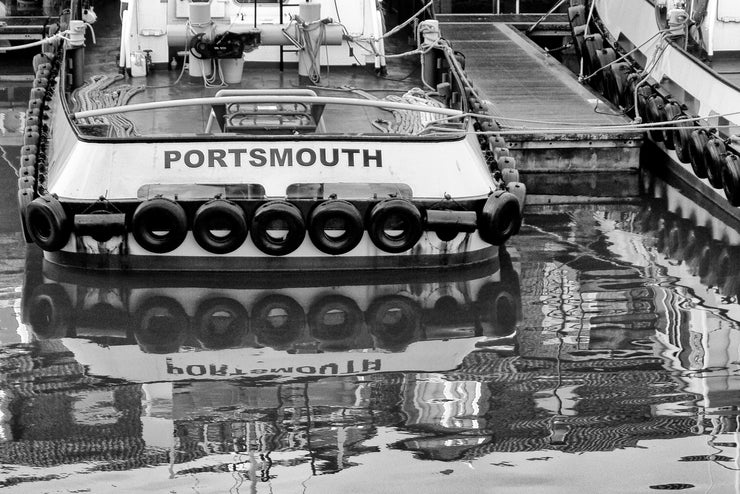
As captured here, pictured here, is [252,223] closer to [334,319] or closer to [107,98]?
[334,319]

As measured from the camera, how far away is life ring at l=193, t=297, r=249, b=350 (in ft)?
33.7

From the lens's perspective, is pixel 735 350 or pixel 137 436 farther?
pixel 735 350

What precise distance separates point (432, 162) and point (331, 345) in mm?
2105

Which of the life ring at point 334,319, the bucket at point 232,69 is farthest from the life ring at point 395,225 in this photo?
the bucket at point 232,69

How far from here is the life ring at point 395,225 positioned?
11.2 m

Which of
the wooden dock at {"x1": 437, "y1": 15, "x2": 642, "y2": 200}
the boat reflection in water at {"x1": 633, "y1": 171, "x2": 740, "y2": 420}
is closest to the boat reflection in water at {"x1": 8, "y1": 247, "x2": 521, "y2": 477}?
the boat reflection in water at {"x1": 633, "y1": 171, "x2": 740, "y2": 420}

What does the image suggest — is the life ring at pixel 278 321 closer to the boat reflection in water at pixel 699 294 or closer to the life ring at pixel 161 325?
the life ring at pixel 161 325

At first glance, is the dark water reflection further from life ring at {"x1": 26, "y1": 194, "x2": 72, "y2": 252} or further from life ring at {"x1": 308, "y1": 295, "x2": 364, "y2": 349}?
life ring at {"x1": 26, "y1": 194, "x2": 72, "y2": 252}

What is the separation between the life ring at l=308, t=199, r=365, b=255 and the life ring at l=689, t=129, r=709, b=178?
468 centimetres

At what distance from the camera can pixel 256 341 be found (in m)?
10.3

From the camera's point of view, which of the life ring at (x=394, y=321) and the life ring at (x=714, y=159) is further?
the life ring at (x=714, y=159)

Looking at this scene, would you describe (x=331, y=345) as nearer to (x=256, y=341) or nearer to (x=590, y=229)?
(x=256, y=341)

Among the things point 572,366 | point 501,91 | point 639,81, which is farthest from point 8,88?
point 572,366

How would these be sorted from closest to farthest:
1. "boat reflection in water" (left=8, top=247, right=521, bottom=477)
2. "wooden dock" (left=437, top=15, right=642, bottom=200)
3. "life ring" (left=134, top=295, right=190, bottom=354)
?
"boat reflection in water" (left=8, top=247, right=521, bottom=477), "life ring" (left=134, top=295, right=190, bottom=354), "wooden dock" (left=437, top=15, right=642, bottom=200)
